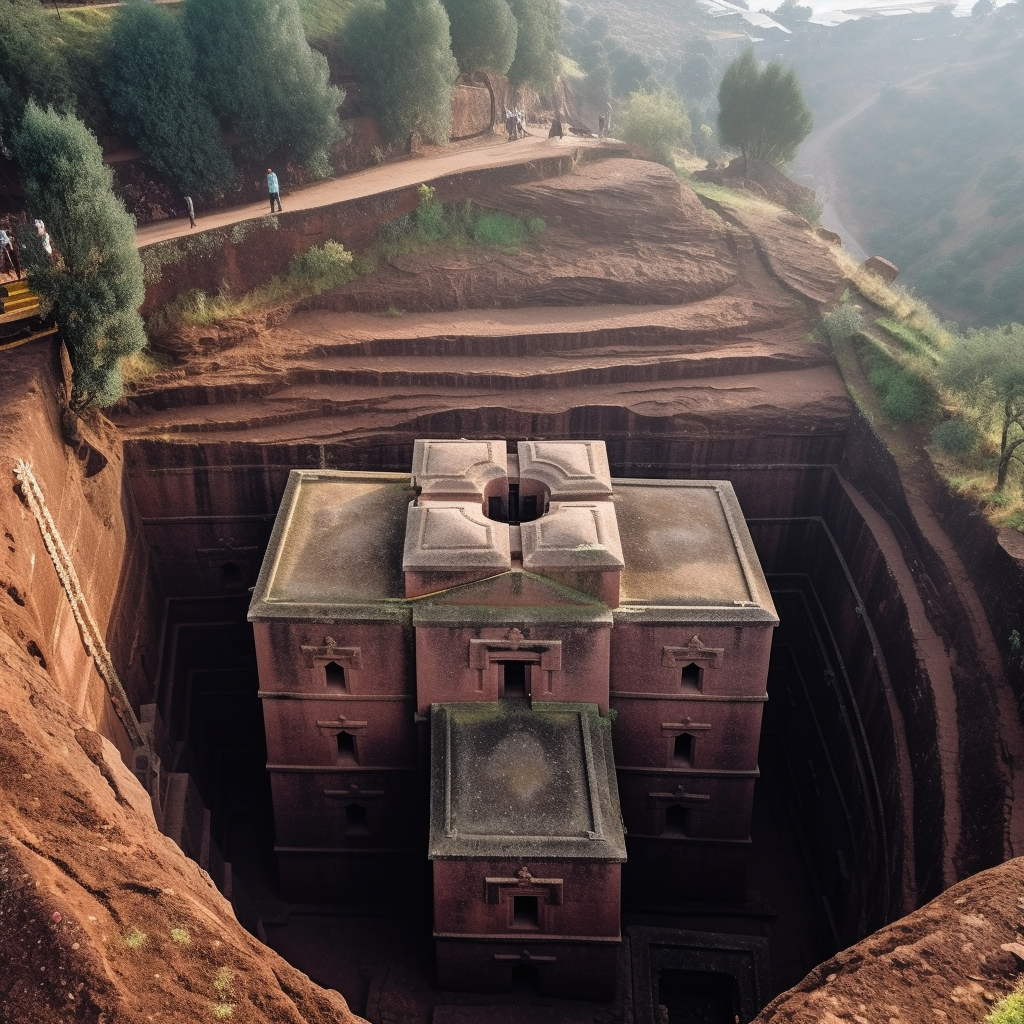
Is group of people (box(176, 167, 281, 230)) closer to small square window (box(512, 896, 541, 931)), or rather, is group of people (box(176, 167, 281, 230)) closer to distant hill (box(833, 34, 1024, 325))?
small square window (box(512, 896, 541, 931))

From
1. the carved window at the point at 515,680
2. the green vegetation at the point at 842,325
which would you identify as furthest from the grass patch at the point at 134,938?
the green vegetation at the point at 842,325

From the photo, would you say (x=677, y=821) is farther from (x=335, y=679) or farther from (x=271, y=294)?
(x=271, y=294)

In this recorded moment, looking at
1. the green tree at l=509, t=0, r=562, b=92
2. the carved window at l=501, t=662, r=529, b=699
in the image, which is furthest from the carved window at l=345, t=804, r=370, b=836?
the green tree at l=509, t=0, r=562, b=92

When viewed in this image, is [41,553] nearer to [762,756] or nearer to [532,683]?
[532,683]

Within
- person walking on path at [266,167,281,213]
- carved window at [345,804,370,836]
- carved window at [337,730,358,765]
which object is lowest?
carved window at [345,804,370,836]

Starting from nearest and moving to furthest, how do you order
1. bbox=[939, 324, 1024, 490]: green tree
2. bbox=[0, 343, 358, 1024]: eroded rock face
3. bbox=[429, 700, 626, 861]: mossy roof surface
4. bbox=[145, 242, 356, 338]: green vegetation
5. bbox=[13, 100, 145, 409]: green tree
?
bbox=[0, 343, 358, 1024]: eroded rock face → bbox=[429, 700, 626, 861]: mossy roof surface → bbox=[13, 100, 145, 409]: green tree → bbox=[939, 324, 1024, 490]: green tree → bbox=[145, 242, 356, 338]: green vegetation

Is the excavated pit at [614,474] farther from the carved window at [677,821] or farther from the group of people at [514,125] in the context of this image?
the group of people at [514,125]

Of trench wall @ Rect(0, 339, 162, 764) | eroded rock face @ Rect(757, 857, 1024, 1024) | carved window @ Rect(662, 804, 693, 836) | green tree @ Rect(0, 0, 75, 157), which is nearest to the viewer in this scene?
eroded rock face @ Rect(757, 857, 1024, 1024)
